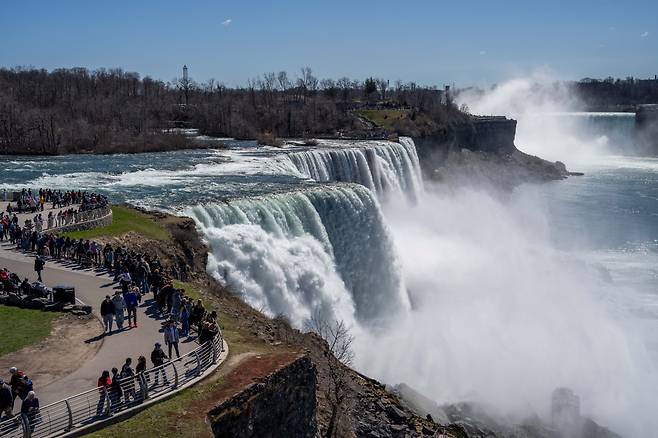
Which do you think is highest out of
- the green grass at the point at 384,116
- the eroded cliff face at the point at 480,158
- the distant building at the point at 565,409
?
the green grass at the point at 384,116

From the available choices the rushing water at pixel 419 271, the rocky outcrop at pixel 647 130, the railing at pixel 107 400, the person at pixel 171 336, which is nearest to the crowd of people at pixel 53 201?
the rushing water at pixel 419 271

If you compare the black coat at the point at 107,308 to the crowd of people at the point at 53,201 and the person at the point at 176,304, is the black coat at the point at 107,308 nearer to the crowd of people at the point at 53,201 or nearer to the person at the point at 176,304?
the person at the point at 176,304

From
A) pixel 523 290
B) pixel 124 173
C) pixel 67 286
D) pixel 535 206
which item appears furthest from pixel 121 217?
pixel 535 206

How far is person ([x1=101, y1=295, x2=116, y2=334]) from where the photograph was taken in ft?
45.0

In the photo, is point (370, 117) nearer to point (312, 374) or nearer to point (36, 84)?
point (36, 84)

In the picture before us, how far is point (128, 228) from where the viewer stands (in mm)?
22453

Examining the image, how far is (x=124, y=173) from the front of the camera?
39.3 m

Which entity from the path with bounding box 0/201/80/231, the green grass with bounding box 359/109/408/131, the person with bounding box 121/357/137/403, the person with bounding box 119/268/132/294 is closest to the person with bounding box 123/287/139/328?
the person with bounding box 119/268/132/294

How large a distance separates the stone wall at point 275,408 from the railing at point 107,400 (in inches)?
41.5

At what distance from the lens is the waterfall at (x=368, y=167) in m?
43.2

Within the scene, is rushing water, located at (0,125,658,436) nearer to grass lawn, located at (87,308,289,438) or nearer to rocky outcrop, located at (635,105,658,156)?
grass lawn, located at (87,308,289,438)

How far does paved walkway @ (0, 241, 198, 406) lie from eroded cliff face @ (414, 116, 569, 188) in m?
46.4

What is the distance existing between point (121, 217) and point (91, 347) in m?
11.6

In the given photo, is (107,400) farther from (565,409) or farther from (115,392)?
(565,409)
